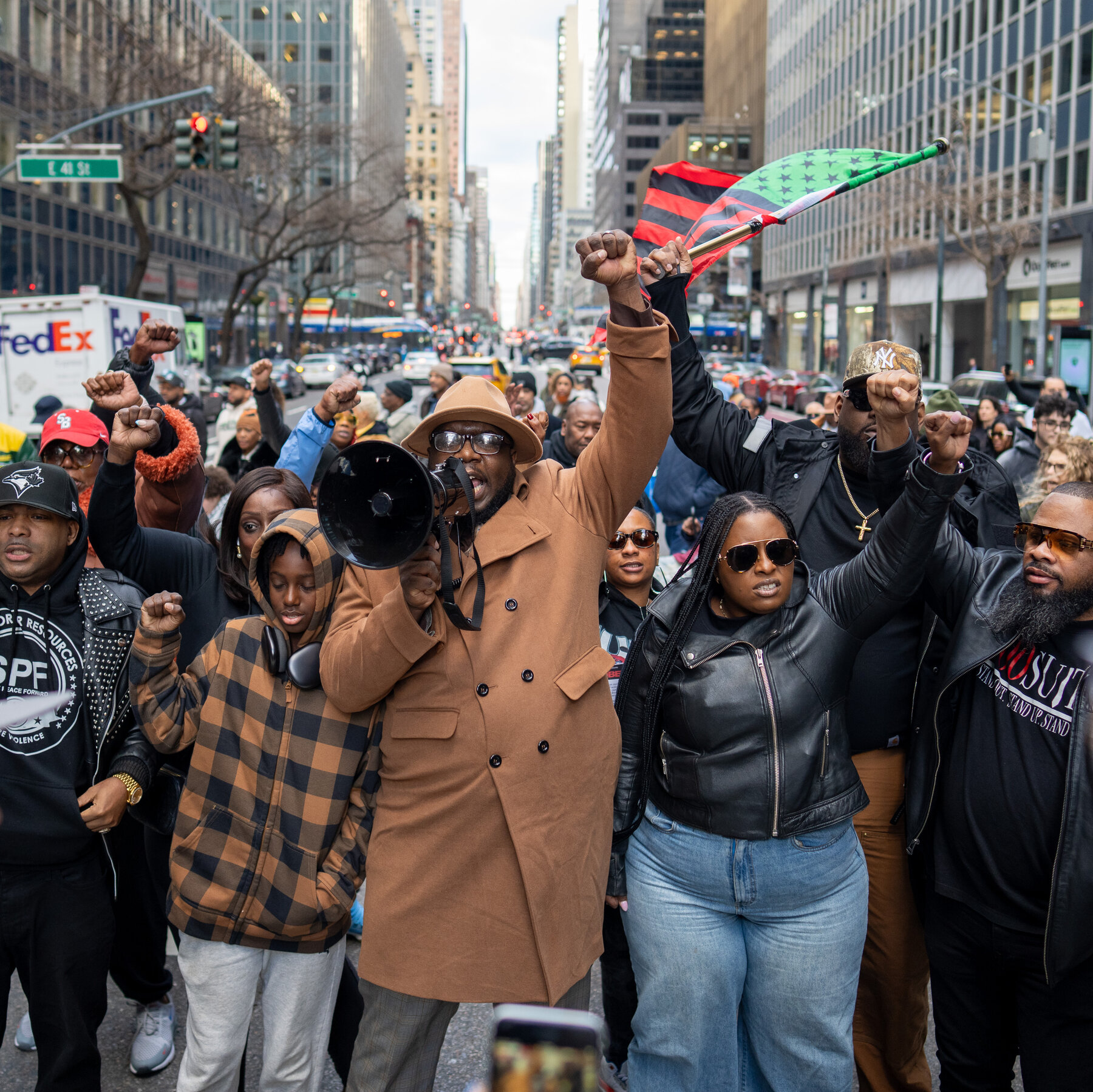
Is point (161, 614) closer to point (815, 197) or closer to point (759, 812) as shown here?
point (759, 812)

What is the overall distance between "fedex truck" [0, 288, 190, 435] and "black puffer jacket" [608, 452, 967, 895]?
15.2m

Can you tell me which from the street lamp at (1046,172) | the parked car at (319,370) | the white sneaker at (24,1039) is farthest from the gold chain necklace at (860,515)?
the parked car at (319,370)

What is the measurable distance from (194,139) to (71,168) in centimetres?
238

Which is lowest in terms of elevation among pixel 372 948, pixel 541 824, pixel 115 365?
pixel 372 948

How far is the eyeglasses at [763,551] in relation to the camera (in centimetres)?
287

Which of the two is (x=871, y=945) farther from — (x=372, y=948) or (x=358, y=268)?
(x=358, y=268)

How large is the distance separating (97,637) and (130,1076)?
1597mm

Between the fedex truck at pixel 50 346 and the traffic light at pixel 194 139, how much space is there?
3.51 metres

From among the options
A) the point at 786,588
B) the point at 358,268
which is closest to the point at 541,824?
the point at 786,588

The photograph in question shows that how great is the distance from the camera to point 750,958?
2.88m

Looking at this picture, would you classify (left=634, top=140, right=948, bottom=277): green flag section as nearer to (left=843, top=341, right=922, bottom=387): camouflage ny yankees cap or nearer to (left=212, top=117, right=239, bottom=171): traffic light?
(left=843, top=341, right=922, bottom=387): camouflage ny yankees cap

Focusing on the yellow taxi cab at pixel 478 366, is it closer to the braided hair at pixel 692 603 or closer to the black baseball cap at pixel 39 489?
the black baseball cap at pixel 39 489

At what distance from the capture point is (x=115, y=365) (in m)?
4.46

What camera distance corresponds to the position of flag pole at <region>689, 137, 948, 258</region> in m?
→ 3.61
